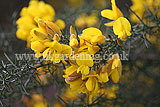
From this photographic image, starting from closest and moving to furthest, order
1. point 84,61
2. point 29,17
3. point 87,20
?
point 84,61
point 29,17
point 87,20

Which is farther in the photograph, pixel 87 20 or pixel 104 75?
pixel 87 20

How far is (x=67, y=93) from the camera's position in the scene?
1032mm

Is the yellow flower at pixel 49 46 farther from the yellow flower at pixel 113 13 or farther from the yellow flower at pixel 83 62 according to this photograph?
the yellow flower at pixel 113 13

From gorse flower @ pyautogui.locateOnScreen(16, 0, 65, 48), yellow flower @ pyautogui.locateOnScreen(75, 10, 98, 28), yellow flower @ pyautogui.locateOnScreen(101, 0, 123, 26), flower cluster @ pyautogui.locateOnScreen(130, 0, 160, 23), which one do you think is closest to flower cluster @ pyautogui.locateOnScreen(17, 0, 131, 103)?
yellow flower @ pyautogui.locateOnScreen(101, 0, 123, 26)

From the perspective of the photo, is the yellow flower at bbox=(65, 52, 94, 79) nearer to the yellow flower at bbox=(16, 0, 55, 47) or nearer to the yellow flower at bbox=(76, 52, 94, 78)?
the yellow flower at bbox=(76, 52, 94, 78)

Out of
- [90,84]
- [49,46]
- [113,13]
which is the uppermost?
[113,13]

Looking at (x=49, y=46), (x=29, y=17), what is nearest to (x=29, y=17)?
(x=29, y=17)

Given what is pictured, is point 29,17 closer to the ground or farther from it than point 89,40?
farther from it

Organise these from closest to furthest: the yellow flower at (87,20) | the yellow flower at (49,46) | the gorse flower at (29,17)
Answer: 1. the yellow flower at (49,46)
2. the gorse flower at (29,17)
3. the yellow flower at (87,20)

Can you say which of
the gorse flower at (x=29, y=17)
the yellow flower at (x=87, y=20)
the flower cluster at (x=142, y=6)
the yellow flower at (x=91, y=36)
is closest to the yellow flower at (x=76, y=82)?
the yellow flower at (x=91, y=36)

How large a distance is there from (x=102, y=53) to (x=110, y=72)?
7 cm

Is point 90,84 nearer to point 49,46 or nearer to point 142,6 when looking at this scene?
point 49,46

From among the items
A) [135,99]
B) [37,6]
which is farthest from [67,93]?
[37,6]

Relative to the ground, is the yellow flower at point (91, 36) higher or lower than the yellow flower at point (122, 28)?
lower
